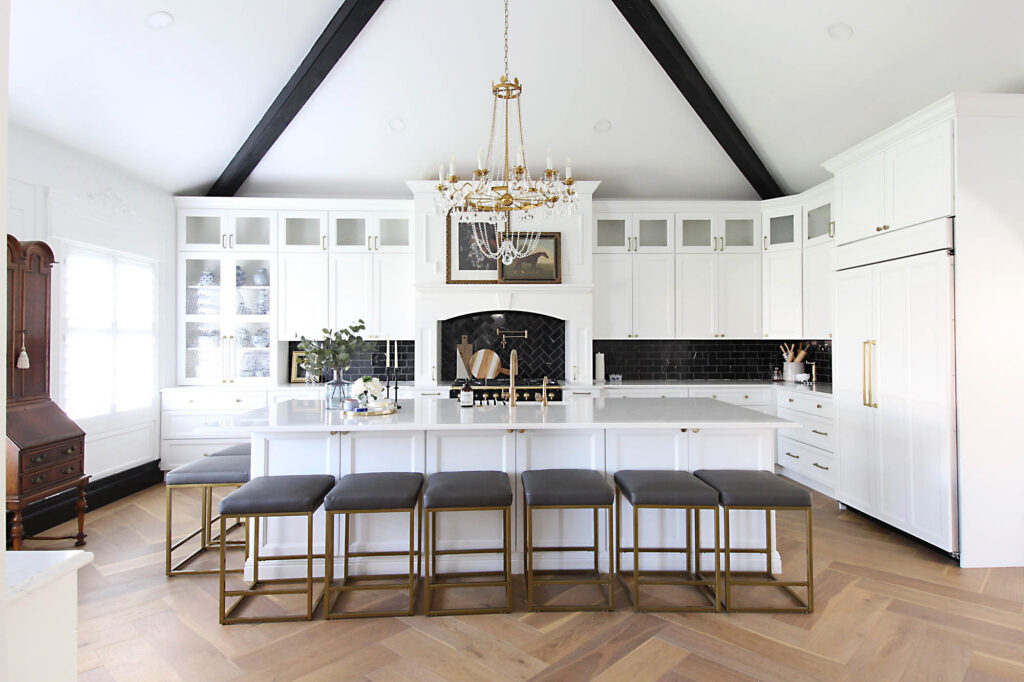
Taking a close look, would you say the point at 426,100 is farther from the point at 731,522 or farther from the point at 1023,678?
the point at 1023,678

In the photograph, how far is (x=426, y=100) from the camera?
4.65m

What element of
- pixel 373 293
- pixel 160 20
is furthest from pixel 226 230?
pixel 160 20

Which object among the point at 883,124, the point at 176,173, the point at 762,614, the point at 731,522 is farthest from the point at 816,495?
the point at 176,173

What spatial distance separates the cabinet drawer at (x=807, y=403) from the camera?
429 centimetres

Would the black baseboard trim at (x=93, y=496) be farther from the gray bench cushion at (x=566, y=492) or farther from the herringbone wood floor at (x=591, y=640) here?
the gray bench cushion at (x=566, y=492)

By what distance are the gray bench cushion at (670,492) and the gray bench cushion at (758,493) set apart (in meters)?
0.06

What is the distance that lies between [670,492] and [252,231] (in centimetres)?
470

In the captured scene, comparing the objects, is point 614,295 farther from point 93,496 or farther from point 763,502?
point 93,496

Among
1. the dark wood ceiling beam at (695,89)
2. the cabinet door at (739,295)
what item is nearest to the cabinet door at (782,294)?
the cabinet door at (739,295)

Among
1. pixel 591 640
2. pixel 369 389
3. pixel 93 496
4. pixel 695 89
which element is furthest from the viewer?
pixel 695 89

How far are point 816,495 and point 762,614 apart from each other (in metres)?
2.35

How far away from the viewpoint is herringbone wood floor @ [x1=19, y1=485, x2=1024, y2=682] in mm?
2170

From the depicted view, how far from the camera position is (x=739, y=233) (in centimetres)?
538

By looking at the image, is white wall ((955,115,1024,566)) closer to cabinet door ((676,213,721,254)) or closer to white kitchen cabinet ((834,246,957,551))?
white kitchen cabinet ((834,246,957,551))
